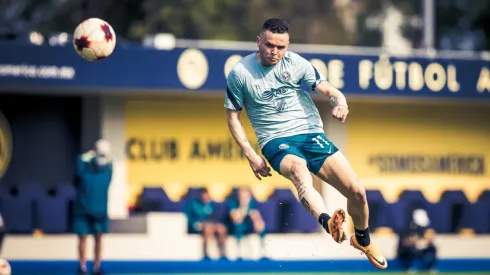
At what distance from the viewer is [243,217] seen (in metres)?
24.3

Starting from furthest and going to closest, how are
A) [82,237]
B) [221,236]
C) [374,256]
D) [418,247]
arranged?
[221,236], [418,247], [82,237], [374,256]

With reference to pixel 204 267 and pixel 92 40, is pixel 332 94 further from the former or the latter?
pixel 204 267

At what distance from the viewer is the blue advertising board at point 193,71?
25156 mm

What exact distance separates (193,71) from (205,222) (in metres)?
3.59

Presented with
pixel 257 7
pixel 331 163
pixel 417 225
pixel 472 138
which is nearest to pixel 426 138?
pixel 472 138

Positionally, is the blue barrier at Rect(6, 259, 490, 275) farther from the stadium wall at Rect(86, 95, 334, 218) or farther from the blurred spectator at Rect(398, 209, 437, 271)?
the stadium wall at Rect(86, 95, 334, 218)

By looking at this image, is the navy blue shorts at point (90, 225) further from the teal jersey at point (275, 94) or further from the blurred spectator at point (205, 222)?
the teal jersey at point (275, 94)

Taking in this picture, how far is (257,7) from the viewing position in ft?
170

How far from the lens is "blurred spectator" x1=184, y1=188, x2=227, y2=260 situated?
23.9 m

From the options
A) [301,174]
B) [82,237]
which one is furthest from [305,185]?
[82,237]

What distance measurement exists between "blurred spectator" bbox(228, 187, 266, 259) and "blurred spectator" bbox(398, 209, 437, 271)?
2757 millimetres

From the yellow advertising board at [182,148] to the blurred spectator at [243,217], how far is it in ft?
12.2

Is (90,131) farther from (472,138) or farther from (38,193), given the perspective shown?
(472,138)

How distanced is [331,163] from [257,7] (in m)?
39.3
